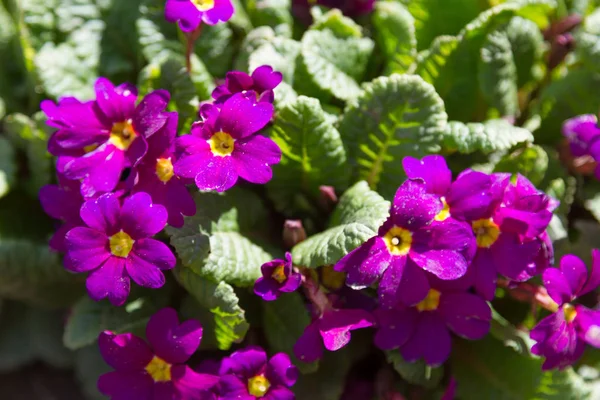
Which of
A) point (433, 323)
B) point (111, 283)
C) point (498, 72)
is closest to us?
point (111, 283)

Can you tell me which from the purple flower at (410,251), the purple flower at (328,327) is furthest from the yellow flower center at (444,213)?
the purple flower at (328,327)

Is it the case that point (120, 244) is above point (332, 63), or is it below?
below

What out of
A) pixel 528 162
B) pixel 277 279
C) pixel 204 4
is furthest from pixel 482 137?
pixel 204 4

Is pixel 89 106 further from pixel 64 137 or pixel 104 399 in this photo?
pixel 104 399

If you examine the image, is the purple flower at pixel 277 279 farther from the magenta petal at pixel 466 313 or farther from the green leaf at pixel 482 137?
the green leaf at pixel 482 137

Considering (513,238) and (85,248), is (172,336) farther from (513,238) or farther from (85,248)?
(513,238)

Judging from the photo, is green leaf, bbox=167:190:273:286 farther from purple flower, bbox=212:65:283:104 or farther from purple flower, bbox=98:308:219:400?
purple flower, bbox=212:65:283:104
